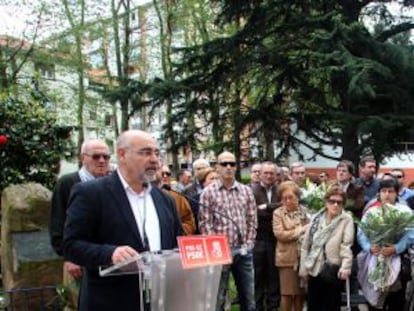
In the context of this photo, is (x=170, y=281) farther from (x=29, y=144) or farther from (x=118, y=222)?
(x=29, y=144)

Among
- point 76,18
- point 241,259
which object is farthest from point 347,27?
point 76,18

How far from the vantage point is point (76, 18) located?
26.3 metres

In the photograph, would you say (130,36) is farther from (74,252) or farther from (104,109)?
(74,252)

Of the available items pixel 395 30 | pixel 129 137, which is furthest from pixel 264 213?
pixel 395 30

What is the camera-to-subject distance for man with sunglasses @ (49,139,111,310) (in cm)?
470

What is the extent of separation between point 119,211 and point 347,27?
9.51 metres

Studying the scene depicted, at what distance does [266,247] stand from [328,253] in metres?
1.25

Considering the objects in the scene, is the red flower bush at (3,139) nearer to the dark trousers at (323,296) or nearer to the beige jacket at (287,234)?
the beige jacket at (287,234)

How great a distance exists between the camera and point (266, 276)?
24.4 ft

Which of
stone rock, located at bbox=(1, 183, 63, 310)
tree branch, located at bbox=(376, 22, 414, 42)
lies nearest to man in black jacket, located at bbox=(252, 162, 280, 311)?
stone rock, located at bbox=(1, 183, 63, 310)

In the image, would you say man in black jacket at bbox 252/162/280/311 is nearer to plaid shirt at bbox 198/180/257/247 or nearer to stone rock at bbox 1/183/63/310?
plaid shirt at bbox 198/180/257/247

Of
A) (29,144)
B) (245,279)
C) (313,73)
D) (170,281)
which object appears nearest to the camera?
(170,281)

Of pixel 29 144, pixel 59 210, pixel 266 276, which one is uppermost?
pixel 29 144

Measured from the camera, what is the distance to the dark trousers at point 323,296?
21.0ft
